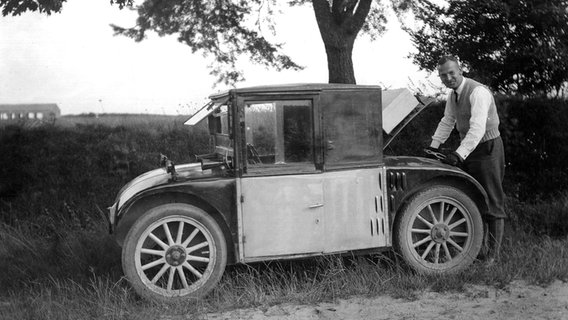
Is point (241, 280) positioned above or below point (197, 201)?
below

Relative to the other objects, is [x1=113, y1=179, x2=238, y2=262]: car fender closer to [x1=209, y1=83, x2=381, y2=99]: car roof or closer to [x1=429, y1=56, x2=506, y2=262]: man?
[x1=209, y1=83, x2=381, y2=99]: car roof

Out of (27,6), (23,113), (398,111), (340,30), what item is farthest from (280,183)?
(23,113)

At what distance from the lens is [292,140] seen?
555 centimetres

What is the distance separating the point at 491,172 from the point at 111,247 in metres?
3.90

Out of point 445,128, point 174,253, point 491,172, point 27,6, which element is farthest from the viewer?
point 27,6

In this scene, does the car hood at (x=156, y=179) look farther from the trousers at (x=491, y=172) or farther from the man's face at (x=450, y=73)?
the trousers at (x=491, y=172)

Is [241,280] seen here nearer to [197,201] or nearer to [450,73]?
[197,201]

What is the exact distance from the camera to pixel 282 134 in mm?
5531

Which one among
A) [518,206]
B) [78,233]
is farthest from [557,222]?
[78,233]

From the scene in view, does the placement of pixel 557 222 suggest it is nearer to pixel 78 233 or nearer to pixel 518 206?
pixel 518 206

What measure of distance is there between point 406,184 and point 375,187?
304mm

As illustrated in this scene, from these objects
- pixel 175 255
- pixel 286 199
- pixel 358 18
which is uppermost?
pixel 358 18

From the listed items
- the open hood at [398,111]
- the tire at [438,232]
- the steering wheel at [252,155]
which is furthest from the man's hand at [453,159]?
the steering wheel at [252,155]

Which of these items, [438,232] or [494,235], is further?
[494,235]
